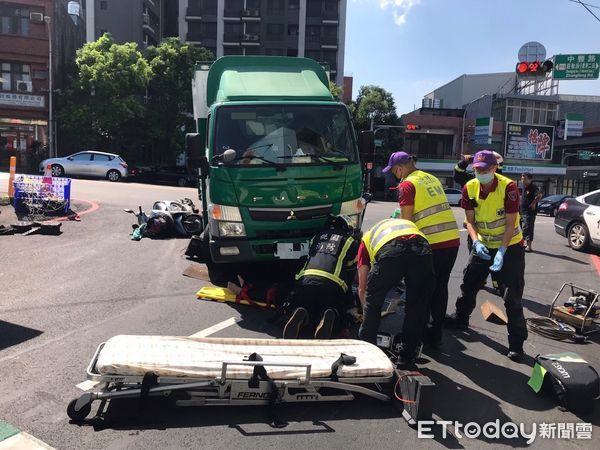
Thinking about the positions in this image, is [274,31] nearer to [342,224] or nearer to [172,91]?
[172,91]

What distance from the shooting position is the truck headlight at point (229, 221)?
591 centimetres

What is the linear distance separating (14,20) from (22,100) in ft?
17.3

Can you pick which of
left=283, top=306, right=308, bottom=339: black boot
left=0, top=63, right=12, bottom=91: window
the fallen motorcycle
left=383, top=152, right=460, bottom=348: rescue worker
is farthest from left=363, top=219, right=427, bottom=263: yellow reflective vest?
left=0, top=63, right=12, bottom=91: window

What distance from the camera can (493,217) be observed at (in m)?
4.96

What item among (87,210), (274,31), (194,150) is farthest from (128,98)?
(274,31)

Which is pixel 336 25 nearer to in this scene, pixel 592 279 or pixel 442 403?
pixel 592 279

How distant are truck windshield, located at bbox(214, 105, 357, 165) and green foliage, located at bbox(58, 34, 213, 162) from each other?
26.6 metres

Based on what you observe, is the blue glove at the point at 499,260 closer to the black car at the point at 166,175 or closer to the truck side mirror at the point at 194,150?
the truck side mirror at the point at 194,150

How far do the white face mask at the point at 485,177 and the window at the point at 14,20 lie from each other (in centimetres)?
3524

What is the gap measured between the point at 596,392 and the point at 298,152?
4.04 metres

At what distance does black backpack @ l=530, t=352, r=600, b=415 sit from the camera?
365 cm

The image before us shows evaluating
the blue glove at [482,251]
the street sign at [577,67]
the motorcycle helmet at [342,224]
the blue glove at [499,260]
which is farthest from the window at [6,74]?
the blue glove at [499,260]

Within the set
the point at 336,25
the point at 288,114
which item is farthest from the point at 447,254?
the point at 336,25

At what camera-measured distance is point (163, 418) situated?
3.47 metres
